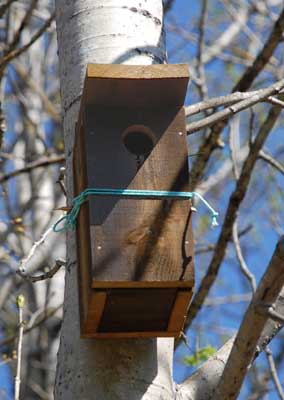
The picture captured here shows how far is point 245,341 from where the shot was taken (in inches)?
75.8

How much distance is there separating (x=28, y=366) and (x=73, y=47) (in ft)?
11.7

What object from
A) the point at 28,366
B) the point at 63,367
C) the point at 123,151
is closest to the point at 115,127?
the point at 123,151

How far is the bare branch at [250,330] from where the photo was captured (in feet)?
5.98

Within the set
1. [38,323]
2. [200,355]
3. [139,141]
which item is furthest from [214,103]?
[38,323]

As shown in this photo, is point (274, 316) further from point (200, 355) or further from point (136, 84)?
point (200, 355)

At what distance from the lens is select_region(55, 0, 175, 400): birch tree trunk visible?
2.25m

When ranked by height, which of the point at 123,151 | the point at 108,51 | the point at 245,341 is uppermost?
the point at 108,51

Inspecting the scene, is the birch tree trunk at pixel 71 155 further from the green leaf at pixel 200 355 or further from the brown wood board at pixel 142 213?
the green leaf at pixel 200 355

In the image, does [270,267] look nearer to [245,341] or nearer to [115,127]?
[245,341]

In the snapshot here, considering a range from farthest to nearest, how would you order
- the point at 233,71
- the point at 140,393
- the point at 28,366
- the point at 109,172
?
the point at 233,71, the point at 28,366, the point at 109,172, the point at 140,393

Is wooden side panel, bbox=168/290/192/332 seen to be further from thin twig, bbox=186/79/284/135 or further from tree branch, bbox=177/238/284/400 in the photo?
thin twig, bbox=186/79/284/135

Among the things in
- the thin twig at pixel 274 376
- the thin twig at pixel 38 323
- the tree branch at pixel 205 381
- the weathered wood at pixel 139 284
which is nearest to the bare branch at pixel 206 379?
the tree branch at pixel 205 381

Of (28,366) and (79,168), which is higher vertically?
(79,168)

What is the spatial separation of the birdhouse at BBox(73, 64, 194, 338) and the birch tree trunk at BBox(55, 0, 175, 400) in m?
0.04
